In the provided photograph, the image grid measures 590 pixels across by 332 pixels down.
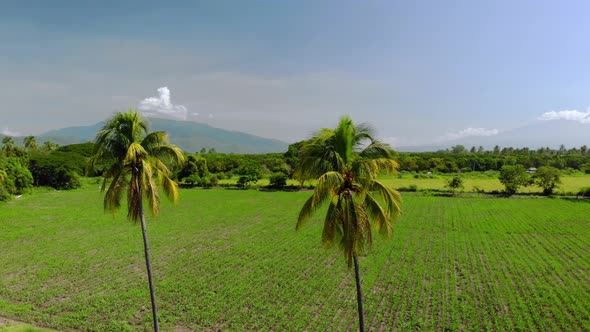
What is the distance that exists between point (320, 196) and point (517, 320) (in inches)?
519

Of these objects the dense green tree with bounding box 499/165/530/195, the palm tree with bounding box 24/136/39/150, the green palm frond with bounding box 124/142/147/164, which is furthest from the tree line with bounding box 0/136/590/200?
the green palm frond with bounding box 124/142/147/164

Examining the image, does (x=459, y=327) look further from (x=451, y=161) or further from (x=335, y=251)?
(x=451, y=161)

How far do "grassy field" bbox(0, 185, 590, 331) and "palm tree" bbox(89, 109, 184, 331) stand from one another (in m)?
7.00

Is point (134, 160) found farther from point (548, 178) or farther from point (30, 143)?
point (30, 143)

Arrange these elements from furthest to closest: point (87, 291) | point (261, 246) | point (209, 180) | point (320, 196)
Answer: point (209, 180) → point (261, 246) → point (87, 291) → point (320, 196)

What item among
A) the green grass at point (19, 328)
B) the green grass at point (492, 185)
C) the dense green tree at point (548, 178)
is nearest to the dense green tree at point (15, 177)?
the green grass at point (19, 328)

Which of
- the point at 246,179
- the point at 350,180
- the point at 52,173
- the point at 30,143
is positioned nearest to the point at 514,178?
the point at 246,179

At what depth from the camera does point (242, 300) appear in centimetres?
1684

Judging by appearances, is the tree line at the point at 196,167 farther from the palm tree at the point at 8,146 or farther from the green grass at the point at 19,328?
the green grass at the point at 19,328

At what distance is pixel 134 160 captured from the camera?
10695 mm

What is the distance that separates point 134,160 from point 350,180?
7.30 meters

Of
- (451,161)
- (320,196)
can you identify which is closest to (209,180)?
(320,196)

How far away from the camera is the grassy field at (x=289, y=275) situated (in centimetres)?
1491

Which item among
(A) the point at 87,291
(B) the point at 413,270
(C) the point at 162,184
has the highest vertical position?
(C) the point at 162,184
